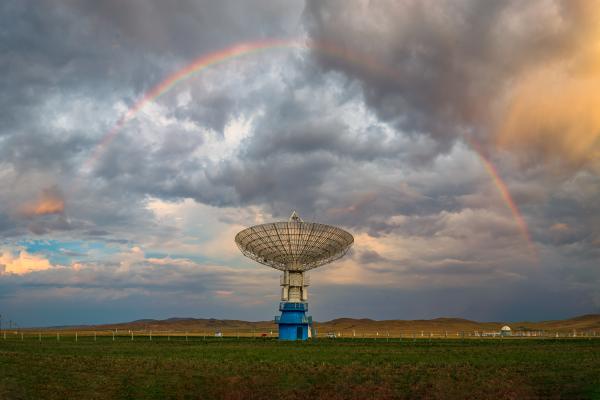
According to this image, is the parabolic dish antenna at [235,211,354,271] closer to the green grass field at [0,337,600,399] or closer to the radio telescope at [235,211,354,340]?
the radio telescope at [235,211,354,340]

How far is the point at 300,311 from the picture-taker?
278ft

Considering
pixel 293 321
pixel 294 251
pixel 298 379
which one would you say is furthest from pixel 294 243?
pixel 298 379

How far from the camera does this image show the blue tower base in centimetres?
8475

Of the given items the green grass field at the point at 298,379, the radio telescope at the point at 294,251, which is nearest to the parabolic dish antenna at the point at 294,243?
the radio telescope at the point at 294,251

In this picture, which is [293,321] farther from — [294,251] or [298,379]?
[298,379]

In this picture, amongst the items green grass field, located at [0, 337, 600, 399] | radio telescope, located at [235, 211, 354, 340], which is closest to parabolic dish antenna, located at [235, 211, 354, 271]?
radio telescope, located at [235, 211, 354, 340]

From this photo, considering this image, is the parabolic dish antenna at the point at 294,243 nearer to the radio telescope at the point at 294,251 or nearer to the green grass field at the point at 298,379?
the radio telescope at the point at 294,251

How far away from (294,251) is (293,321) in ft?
37.8

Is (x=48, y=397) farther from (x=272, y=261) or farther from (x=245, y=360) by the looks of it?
(x=272, y=261)

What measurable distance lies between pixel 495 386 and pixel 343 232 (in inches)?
2154

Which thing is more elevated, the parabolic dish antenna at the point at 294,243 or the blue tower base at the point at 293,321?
the parabolic dish antenna at the point at 294,243

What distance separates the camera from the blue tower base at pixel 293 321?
84750mm

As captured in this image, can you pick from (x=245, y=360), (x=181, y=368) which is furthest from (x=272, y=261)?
(x=181, y=368)

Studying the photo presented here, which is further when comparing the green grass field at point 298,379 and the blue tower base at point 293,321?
the blue tower base at point 293,321
